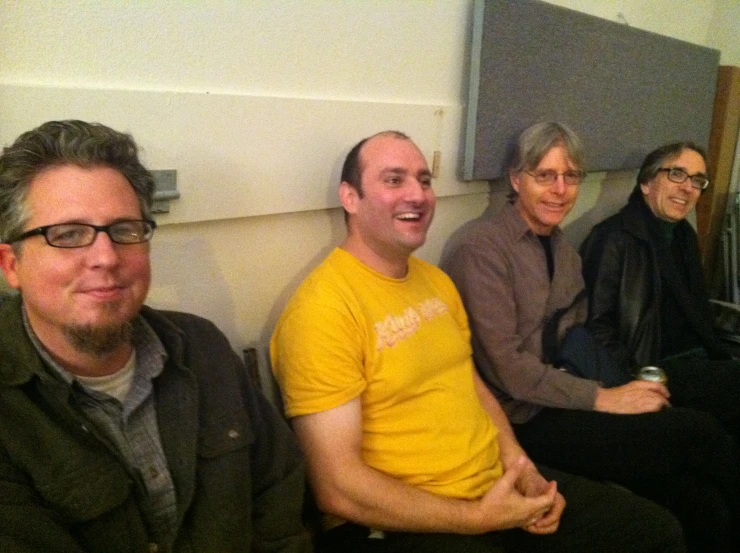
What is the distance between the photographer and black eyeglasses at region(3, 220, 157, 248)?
719mm

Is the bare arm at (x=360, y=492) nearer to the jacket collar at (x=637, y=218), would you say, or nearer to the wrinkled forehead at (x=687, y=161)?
the jacket collar at (x=637, y=218)

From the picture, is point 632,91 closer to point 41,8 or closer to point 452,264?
point 452,264

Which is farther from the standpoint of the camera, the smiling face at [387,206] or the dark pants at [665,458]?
the dark pants at [665,458]

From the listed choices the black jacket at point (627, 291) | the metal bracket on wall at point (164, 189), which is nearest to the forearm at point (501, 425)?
the black jacket at point (627, 291)

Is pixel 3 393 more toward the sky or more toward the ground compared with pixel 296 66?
more toward the ground

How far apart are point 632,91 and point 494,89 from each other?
2.91 feet

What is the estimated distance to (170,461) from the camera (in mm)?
823

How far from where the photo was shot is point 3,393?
2.31ft

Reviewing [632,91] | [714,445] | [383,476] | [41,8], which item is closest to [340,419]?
[383,476]

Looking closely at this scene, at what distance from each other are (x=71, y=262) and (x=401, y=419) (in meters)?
0.68

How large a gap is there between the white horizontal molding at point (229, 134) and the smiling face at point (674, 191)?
0.98 metres

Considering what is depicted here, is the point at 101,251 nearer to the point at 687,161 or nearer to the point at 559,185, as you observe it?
the point at 559,185

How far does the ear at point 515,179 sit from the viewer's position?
1645 millimetres

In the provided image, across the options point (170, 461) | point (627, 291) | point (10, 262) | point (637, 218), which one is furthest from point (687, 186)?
point (10, 262)
